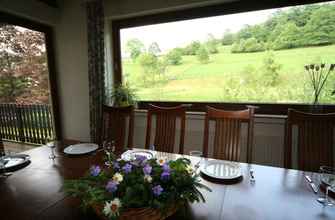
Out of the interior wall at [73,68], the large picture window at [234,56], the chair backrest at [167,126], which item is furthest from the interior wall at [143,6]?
the chair backrest at [167,126]

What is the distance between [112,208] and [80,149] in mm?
1081

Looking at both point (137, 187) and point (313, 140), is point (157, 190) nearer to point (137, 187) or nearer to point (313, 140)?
point (137, 187)

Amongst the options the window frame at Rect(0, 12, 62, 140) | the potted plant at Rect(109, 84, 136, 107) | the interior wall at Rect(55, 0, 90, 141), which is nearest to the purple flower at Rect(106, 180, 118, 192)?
the potted plant at Rect(109, 84, 136, 107)

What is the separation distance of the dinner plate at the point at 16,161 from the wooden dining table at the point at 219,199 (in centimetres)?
7

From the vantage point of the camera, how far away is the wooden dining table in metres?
0.88

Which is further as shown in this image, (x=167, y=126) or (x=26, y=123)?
(x=26, y=123)

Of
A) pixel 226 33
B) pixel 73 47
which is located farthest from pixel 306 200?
pixel 73 47

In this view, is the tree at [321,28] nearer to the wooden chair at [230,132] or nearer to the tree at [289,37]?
the tree at [289,37]

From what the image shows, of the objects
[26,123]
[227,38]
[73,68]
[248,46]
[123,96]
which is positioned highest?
[227,38]

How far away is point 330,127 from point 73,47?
10.5 feet

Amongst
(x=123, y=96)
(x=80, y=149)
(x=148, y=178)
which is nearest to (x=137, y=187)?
(x=148, y=178)

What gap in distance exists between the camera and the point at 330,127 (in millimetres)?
1474

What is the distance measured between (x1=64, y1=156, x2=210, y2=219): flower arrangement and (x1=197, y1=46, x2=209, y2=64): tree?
196 cm

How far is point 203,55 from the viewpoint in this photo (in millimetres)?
2668
